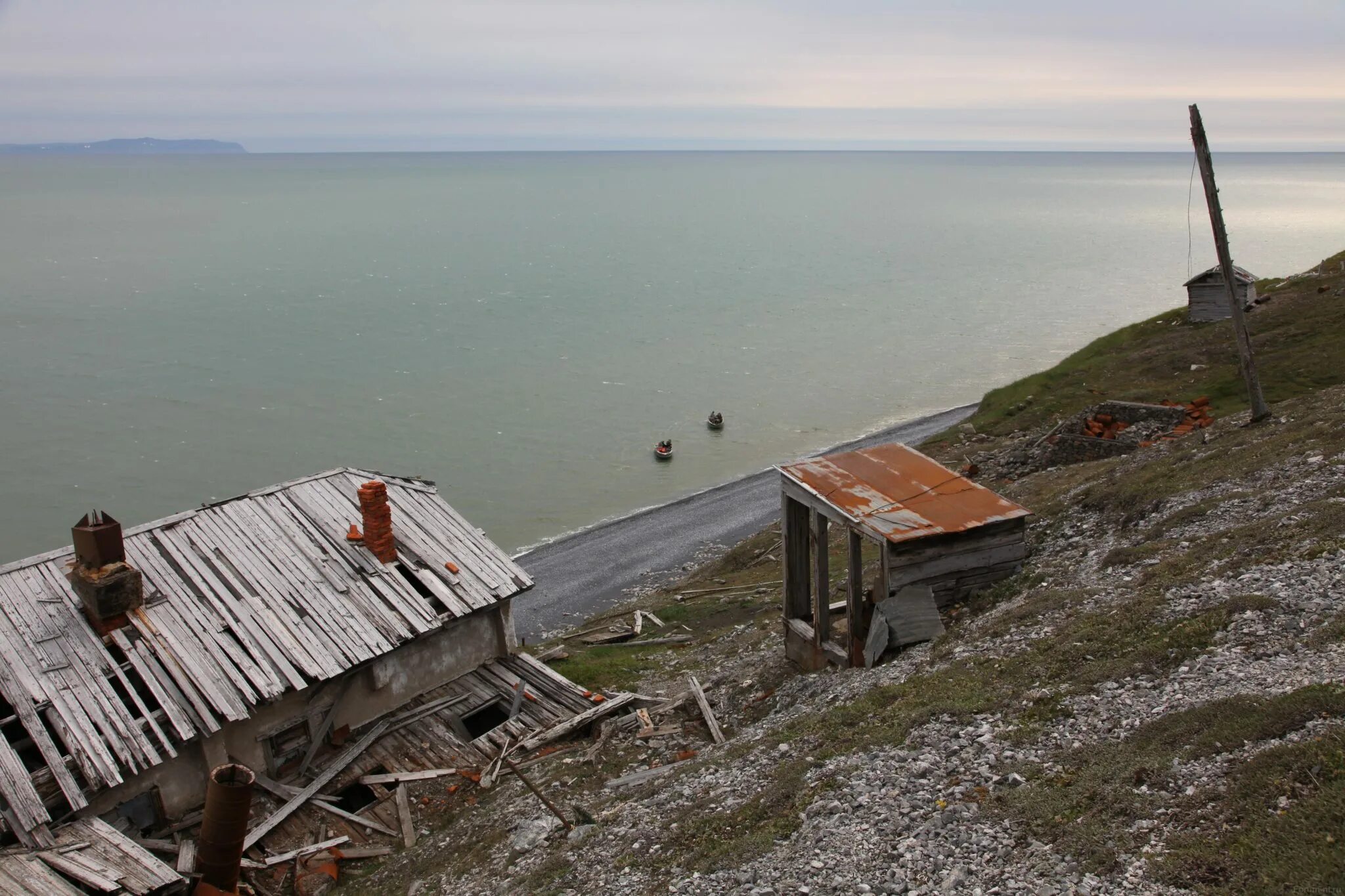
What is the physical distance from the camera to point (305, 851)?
57.7ft

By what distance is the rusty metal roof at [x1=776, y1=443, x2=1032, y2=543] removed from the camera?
17.6 meters

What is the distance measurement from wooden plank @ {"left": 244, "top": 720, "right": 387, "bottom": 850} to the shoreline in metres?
15.0

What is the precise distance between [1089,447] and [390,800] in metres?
25.0

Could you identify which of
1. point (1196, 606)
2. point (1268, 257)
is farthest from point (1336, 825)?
point (1268, 257)

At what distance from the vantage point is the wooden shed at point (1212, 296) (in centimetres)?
4800

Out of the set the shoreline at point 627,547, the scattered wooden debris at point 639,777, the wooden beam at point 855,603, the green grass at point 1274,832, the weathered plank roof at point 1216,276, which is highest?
the weathered plank roof at point 1216,276

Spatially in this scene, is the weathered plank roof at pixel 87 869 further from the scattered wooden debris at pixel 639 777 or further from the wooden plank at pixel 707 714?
the wooden plank at pixel 707 714

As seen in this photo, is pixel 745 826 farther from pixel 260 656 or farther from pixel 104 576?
pixel 104 576

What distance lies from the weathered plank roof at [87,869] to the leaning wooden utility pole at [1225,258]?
2503cm

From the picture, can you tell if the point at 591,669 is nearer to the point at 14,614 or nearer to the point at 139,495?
the point at 14,614

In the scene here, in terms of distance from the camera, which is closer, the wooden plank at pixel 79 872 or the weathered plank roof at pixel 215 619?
the wooden plank at pixel 79 872

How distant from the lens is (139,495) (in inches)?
2046

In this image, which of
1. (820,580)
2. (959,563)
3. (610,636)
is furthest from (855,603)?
(610,636)

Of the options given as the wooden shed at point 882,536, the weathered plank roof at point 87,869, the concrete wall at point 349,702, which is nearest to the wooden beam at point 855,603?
the wooden shed at point 882,536
